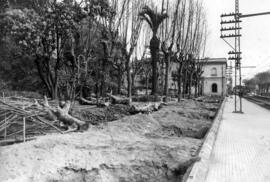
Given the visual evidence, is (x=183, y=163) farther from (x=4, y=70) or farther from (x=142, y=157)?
(x=4, y=70)

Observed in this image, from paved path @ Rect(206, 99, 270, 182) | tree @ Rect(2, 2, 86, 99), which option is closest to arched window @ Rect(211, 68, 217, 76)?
tree @ Rect(2, 2, 86, 99)

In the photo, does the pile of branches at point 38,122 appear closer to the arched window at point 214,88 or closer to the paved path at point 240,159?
the paved path at point 240,159

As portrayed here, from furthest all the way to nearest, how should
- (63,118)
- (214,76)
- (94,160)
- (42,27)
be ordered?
(214,76) → (42,27) → (63,118) → (94,160)

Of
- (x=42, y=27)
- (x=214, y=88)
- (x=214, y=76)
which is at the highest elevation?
(x=214, y=76)

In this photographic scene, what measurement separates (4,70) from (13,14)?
865 cm

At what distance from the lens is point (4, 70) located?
15.4 m

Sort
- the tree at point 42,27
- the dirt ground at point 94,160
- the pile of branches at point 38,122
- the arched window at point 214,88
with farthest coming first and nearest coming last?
the arched window at point 214,88
the tree at point 42,27
the pile of branches at point 38,122
the dirt ground at point 94,160

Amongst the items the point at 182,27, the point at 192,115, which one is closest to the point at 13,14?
the point at 192,115

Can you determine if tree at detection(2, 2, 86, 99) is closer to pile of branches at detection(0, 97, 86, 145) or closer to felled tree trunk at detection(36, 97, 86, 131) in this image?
pile of branches at detection(0, 97, 86, 145)

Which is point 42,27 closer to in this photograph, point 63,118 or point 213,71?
point 63,118

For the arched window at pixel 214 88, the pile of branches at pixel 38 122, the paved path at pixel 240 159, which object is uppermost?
the arched window at pixel 214 88

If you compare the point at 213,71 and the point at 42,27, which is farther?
the point at 213,71

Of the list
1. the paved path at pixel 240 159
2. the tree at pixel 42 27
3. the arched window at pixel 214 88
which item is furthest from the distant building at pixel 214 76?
the paved path at pixel 240 159

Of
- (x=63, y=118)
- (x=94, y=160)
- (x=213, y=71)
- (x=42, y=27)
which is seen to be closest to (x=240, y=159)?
(x=94, y=160)
